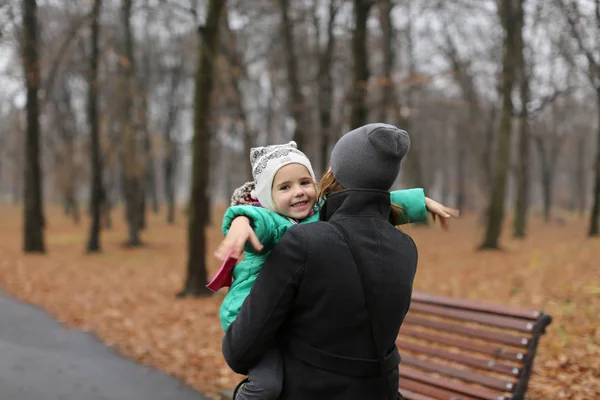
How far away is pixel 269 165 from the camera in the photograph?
6.84 ft

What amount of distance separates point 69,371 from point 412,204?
16.0ft

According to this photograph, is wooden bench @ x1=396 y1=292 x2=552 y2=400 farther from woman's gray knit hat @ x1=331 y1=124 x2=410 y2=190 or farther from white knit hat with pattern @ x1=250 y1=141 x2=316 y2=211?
white knit hat with pattern @ x1=250 y1=141 x2=316 y2=211

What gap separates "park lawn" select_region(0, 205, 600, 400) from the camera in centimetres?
564

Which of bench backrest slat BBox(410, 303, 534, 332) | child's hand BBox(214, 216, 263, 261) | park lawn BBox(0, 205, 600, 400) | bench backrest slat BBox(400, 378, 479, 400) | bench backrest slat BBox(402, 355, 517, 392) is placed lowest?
park lawn BBox(0, 205, 600, 400)

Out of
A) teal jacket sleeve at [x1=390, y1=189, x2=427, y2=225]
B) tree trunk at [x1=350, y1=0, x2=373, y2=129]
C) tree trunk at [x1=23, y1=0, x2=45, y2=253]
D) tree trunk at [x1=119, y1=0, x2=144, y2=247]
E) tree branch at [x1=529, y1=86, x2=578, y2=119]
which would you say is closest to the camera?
teal jacket sleeve at [x1=390, y1=189, x2=427, y2=225]

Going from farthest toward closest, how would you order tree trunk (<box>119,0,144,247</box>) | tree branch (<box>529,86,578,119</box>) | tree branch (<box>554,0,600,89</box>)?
tree trunk (<box>119,0,144,247</box>), tree branch (<box>529,86,578,119</box>), tree branch (<box>554,0,600,89</box>)

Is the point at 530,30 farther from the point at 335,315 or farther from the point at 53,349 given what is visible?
the point at 335,315

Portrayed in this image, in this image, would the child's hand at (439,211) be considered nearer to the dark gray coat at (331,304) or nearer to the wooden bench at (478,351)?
the dark gray coat at (331,304)

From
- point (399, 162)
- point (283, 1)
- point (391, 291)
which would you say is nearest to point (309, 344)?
point (391, 291)

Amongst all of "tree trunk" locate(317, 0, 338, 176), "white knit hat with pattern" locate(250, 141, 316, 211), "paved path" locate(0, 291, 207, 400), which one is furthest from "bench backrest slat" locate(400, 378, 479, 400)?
"tree trunk" locate(317, 0, 338, 176)

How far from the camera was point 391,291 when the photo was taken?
1954 mm

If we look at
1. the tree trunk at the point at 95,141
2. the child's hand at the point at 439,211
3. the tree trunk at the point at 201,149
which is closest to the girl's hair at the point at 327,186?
the child's hand at the point at 439,211

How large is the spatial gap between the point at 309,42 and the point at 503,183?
34.6ft

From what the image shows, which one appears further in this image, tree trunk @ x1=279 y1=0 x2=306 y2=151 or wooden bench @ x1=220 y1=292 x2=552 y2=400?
tree trunk @ x1=279 y1=0 x2=306 y2=151
